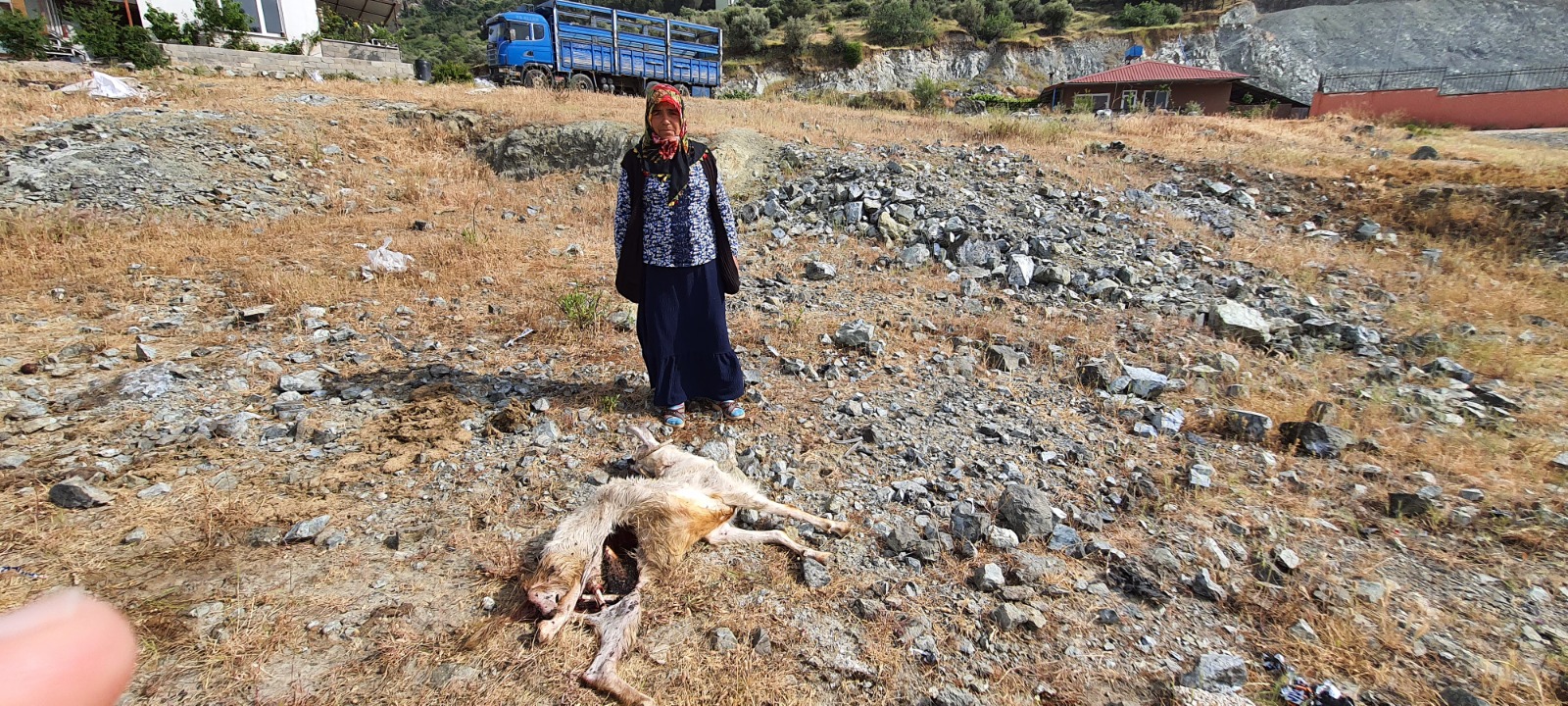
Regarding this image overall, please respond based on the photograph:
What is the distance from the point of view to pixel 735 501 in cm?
260

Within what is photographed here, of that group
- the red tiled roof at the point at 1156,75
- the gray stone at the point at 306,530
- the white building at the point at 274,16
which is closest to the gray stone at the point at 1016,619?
the gray stone at the point at 306,530

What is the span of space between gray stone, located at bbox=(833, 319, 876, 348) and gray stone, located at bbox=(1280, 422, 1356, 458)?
90.0 inches

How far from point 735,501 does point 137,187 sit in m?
7.62

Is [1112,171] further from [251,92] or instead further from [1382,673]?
[251,92]

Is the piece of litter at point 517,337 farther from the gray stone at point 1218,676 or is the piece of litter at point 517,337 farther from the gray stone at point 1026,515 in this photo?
the gray stone at point 1218,676

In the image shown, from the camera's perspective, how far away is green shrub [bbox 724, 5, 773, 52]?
3575cm

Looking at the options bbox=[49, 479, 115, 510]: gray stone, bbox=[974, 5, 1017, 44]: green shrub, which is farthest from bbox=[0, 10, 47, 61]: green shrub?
bbox=[974, 5, 1017, 44]: green shrub

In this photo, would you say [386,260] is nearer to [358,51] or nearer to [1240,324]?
[1240,324]

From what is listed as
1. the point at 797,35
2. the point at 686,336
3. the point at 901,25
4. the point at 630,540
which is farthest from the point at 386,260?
the point at 901,25

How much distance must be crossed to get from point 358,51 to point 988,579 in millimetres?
23603

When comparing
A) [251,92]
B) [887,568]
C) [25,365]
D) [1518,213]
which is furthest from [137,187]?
[1518,213]

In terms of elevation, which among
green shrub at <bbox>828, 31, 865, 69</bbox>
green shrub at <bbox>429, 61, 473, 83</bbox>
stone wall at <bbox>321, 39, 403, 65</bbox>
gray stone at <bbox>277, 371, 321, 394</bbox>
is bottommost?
gray stone at <bbox>277, 371, 321, 394</bbox>

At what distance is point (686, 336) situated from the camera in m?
3.36

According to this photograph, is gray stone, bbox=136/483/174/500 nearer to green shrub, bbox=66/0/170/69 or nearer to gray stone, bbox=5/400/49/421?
gray stone, bbox=5/400/49/421
